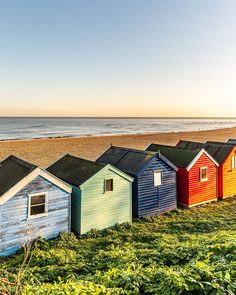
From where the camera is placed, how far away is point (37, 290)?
20.6 ft

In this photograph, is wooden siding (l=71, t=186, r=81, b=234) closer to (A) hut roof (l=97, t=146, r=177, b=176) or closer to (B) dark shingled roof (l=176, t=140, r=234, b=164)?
(A) hut roof (l=97, t=146, r=177, b=176)

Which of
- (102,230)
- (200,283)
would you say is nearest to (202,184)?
(102,230)

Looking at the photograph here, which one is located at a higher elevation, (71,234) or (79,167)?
(79,167)

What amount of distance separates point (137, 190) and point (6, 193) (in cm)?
828

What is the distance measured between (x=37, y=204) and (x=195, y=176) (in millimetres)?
12414

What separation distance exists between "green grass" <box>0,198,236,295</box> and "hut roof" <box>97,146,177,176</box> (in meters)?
3.50

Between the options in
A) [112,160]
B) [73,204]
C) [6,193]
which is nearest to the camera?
[6,193]

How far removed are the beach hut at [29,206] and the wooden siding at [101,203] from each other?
742 mm

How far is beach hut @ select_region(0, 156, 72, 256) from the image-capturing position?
12336 mm

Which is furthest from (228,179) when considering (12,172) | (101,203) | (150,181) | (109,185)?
(12,172)

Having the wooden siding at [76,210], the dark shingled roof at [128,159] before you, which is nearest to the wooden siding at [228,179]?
the dark shingled roof at [128,159]

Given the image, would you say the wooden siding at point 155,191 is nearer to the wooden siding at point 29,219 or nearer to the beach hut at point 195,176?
the beach hut at point 195,176

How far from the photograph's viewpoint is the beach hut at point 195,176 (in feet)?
65.3

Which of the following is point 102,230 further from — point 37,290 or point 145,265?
point 37,290
